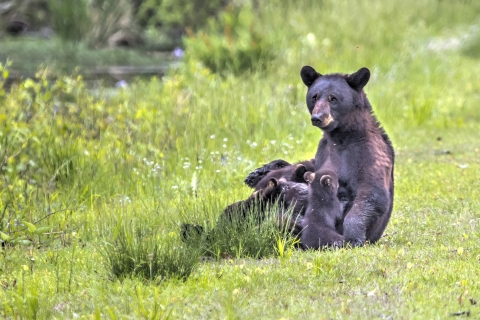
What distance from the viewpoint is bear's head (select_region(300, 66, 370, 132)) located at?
616cm

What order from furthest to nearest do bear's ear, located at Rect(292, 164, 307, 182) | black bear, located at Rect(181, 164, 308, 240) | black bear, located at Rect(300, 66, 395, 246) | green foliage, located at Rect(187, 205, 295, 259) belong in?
bear's ear, located at Rect(292, 164, 307, 182), black bear, located at Rect(181, 164, 308, 240), black bear, located at Rect(300, 66, 395, 246), green foliage, located at Rect(187, 205, 295, 259)

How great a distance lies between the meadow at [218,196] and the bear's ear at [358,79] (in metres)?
1.32

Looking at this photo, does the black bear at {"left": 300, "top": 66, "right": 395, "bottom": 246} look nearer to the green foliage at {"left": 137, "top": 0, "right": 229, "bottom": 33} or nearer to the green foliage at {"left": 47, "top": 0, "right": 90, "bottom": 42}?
the green foliage at {"left": 47, "top": 0, "right": 90, "bottom": 42}

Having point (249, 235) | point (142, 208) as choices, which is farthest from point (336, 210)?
point (142, 208)

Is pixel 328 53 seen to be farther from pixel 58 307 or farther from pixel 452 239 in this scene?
pixel 58 307

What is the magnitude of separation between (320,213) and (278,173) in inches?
38.4

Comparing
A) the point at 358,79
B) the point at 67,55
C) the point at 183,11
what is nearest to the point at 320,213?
the point at 358,79

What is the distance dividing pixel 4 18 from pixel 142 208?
25140 millimetres

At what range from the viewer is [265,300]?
4824 millimetres

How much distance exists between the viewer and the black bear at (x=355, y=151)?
6.04 m

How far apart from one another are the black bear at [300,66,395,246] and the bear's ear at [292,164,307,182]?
0.26 meters

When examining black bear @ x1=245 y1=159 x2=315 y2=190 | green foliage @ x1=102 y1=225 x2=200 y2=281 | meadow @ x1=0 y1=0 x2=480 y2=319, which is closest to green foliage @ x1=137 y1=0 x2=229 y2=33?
meadow @ x1=0 y1=0 x2=480 y2=319

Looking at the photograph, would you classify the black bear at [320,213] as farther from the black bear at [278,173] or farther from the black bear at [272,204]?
the black bear at [278,173]

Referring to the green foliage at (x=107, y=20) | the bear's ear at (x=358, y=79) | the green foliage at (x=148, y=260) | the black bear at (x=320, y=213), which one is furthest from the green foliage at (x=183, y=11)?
the green foliage at (x=148, y=260)
